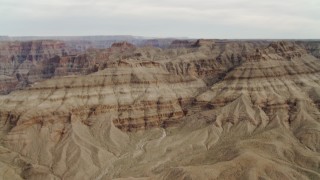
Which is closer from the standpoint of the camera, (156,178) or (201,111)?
(156,178)

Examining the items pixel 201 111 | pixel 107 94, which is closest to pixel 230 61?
pixel 201 111

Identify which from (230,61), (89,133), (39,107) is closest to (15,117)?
(39,107)

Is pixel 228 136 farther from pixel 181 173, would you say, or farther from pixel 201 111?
pixel 181 173

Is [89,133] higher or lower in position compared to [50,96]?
lower

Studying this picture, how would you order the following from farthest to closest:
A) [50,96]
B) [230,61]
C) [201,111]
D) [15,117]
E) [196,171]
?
[230,61]
[201,111]
[50,96]
[15,117]
[196,171]

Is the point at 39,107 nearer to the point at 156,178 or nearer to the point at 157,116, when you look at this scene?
the point at 157,116

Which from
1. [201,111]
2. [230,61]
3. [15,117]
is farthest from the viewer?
[230,61]
